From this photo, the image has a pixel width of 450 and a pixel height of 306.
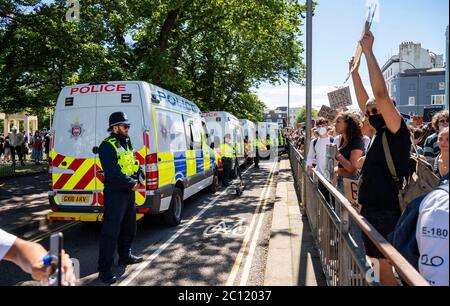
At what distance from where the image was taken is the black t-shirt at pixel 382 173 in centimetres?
318

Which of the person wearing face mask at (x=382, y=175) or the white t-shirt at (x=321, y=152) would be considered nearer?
the person wearing face mask at (x=382, y=175)

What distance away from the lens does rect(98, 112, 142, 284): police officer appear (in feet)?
16.1

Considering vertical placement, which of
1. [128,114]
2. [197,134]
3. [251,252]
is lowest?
[251,252]

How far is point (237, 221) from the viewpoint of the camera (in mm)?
8289

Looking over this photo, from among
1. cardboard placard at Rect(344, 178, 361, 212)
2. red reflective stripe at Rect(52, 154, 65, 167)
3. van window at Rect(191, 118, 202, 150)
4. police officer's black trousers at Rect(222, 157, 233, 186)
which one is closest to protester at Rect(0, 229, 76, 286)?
cardboard placard at Rect(344, 178, 361, 212)

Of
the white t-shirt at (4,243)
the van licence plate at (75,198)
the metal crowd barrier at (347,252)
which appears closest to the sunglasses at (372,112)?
the metal crowd barrier at (347,252)

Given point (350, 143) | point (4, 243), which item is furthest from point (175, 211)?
point (4, 243)

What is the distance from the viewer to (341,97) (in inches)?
305

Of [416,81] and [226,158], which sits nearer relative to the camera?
[226,158]

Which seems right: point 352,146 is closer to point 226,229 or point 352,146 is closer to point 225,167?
point 226,229

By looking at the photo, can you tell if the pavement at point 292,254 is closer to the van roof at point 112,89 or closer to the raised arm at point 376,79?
the raised arm at point 376,79

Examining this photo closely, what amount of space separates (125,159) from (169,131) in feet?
8.07

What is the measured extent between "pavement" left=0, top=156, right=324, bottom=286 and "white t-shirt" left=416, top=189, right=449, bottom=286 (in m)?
2.75
